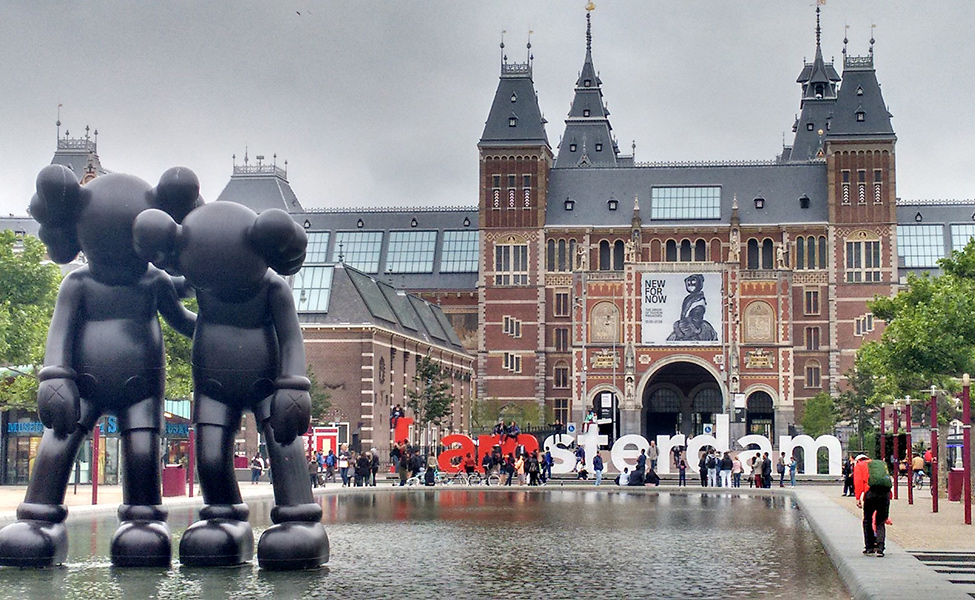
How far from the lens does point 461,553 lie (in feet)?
58.6

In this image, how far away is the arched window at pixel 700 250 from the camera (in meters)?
87.2

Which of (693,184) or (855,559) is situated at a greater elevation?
(693,184)

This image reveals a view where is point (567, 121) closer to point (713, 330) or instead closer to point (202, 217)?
point (713, 330)

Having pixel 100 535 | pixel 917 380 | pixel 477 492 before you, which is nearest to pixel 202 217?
pixel 100 535

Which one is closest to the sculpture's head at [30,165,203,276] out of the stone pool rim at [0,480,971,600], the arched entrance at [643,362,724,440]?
the stone pool rim at [0,480,971,600]

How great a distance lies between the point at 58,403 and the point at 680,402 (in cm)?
7426

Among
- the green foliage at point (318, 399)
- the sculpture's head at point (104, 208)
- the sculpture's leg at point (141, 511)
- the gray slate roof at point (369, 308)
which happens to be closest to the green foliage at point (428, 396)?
the gray slate roof at point (369, 308)

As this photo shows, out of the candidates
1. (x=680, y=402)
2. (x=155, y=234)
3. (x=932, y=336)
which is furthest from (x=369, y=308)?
(x=155, y=234)

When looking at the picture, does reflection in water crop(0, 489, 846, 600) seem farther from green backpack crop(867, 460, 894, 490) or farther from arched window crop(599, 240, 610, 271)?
arched window crop(599, 240, 610, 271)

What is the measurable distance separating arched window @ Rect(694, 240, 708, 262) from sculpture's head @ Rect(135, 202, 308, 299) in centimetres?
7380

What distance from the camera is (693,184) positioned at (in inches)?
3479

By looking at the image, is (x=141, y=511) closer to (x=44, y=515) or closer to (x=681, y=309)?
(x=44, y=515)

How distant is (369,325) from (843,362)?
34449 mm

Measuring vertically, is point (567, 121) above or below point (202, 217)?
above
